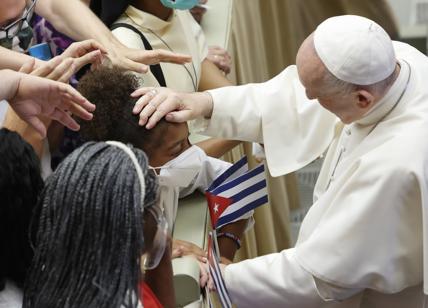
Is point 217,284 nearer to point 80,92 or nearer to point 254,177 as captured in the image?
point 254,177

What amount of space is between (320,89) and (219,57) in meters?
1.17

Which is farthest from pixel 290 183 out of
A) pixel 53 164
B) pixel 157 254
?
pixel 157 254

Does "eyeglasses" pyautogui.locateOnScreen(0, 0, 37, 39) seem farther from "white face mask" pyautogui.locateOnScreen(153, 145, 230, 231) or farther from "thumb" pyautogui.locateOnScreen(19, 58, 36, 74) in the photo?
"white face mask" pyautogui.locateOnScreen(153, 145, 230, 231)

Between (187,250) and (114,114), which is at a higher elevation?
(114,114)

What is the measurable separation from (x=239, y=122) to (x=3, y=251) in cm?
124

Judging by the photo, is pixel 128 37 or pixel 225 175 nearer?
pixel 225 175

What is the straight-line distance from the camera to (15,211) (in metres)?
1.76

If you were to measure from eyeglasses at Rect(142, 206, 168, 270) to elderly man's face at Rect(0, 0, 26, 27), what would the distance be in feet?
3.40

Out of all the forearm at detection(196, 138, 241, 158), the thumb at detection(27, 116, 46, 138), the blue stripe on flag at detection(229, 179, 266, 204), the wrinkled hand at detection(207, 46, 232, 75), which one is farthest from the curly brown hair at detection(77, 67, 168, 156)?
the wrinkled hand at detection(207, 46, 232, 75)

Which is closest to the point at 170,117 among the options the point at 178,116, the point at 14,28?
the point at 178,116

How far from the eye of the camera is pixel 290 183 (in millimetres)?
5238

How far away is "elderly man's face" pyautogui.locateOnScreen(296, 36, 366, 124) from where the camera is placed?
2418mm

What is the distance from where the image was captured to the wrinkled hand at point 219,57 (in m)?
3.50

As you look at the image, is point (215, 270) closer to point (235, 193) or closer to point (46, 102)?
point (235, 193)
